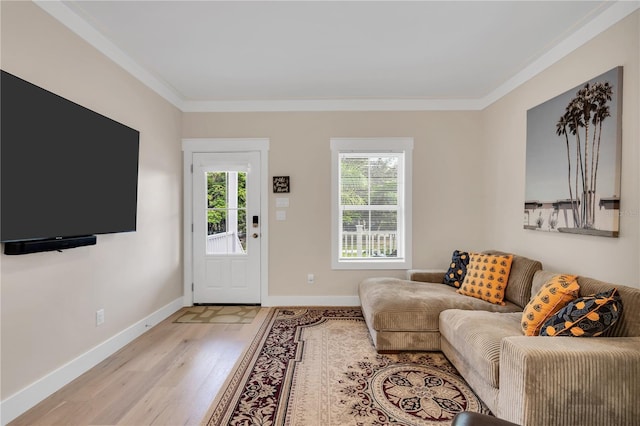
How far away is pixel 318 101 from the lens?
382cm

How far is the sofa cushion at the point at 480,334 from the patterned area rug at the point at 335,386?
0.28 meters

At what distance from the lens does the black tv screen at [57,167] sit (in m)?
1.68

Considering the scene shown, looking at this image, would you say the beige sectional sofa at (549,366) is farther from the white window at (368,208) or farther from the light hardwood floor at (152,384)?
the light hardwood floor at (152,384)

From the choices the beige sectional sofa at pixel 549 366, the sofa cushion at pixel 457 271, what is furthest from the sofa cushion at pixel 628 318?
the sofa cushion at pixel 457 271

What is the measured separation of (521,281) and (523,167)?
119 centimetres

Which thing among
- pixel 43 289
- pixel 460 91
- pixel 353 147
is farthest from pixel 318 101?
pixel 43 289

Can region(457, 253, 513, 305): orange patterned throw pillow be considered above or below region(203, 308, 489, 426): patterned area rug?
above

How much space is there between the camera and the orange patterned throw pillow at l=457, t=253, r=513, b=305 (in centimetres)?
277

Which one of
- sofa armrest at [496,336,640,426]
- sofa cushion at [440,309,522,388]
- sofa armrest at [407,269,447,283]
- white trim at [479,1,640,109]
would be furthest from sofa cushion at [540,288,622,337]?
white trim at [479,1,640,109]

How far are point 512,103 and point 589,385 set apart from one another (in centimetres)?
281

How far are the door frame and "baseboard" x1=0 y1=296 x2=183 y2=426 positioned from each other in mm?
811

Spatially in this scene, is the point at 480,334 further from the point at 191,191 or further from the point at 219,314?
the point at 191,191

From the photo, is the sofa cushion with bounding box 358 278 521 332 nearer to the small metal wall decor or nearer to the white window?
the white window

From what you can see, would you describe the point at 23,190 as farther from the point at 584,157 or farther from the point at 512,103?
the point at 512,103
